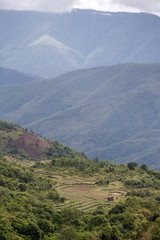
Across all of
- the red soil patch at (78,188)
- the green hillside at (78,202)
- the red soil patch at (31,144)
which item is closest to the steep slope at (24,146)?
the red soil patch at (31,144)

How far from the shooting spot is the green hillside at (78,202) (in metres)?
42.8

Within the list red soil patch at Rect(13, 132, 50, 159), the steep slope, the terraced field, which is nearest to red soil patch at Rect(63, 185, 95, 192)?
the terraced field

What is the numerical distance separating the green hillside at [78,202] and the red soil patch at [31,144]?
16.9 metres

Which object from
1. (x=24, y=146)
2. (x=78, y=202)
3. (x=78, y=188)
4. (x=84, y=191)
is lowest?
(x=78, y=202)

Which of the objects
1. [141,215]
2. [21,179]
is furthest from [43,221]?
[21,179]

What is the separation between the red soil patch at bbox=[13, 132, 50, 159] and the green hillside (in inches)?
665

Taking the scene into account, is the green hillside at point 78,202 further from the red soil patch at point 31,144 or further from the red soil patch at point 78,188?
the red soil patch at point 31,144

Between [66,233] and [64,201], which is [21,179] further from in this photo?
[66,233]

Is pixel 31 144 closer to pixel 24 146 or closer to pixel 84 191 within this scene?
pixel 24 146

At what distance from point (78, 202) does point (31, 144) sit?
53622 mm

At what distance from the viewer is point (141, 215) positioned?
1896 inches

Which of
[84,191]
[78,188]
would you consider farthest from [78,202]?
[78,188]

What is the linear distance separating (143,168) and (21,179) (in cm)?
2659

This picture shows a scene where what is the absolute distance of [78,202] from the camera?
60.6 metres
